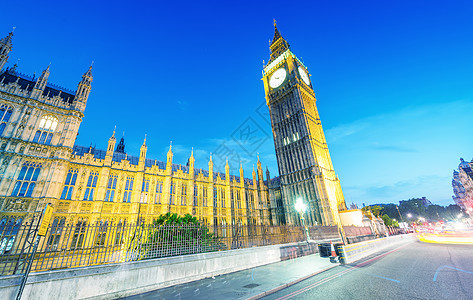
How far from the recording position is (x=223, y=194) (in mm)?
33844

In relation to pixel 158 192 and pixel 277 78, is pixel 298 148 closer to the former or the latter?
pixel 277 78

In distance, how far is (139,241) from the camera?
309 inches

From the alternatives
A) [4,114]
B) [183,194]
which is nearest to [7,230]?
[183,194]

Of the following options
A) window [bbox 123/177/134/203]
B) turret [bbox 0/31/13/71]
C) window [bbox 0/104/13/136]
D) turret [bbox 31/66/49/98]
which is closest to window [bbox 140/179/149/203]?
window [bbox 123/177/134/203]

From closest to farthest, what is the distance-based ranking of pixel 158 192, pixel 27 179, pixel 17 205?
pixel 17 205 → pixel 27 179 → pixel 158 192

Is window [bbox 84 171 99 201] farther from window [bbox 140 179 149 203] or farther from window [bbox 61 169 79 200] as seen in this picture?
window [bbox 140 179 149 203]

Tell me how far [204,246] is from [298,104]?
37939 millimetres

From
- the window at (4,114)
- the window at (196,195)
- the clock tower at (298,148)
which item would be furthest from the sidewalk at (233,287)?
the clock tower at (298,148)

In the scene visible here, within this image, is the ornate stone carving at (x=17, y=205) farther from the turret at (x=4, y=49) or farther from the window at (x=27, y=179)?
the turret at (x=4, y=49)

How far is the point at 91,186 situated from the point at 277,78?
1778 inches

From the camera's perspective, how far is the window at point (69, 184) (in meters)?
19.9

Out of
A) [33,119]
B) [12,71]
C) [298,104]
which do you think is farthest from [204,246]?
[298,104]

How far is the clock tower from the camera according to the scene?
33594 millimetres

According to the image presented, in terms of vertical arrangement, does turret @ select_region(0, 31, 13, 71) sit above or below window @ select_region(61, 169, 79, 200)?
above
